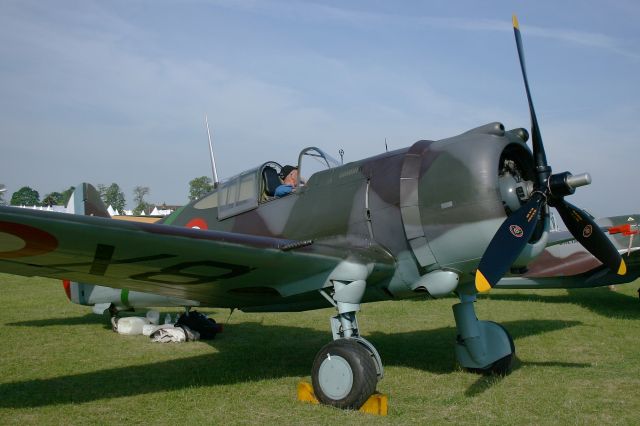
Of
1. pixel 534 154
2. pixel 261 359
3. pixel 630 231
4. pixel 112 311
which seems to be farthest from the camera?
pixel 630 231

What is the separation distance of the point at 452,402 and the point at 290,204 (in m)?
2.57

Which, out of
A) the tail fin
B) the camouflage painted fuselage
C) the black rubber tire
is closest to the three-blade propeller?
the camouflage painted fuselage

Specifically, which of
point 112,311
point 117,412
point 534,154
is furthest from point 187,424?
point 112,311

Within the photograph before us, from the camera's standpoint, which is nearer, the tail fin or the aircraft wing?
the aircraft wing

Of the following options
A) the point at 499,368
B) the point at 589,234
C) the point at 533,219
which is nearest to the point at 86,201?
the point at 499,368

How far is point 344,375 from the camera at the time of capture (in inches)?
188

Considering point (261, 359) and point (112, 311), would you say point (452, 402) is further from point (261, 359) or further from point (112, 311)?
point (112, 311)

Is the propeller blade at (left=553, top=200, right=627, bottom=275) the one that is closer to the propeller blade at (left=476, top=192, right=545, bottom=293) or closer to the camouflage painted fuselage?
the camouflage painted fuselage

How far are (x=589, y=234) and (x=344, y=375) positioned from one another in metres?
2.78

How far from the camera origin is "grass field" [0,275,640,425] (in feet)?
15.3

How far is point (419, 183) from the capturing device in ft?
17.0

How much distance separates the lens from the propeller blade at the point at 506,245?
4.63 meters

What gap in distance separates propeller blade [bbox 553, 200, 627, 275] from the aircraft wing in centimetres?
176

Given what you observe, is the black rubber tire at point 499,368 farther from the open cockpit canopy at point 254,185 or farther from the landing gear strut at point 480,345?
Result: the open cockpit canopy at point 254,185
